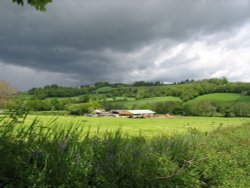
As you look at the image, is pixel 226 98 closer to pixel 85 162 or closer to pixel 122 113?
pixel 122 113

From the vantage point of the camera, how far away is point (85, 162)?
165 inches

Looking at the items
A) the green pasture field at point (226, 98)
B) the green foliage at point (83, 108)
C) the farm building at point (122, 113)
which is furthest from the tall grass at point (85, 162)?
the green foliage at point (83, 108)

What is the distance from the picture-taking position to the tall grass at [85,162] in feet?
12.2

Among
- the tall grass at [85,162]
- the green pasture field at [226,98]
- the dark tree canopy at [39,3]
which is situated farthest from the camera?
the green pasture field at [226,98]

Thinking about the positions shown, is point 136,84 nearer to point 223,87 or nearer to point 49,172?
point 223,87

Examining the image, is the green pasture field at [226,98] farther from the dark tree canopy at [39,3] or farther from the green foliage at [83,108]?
the dark tree canopy at [39,3]

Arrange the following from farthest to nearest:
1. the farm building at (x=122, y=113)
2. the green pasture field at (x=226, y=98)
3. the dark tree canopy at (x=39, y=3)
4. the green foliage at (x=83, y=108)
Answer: the green foliage at (x=83, y=108), the farm building at (x=122, y=113), the green pasture field at (x=226, y=98), the dark tree canopy at (x=39, y=3)

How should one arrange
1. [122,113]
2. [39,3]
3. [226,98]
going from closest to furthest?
[39,3] → [226,98] → [122,113]

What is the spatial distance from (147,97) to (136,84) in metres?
48.6

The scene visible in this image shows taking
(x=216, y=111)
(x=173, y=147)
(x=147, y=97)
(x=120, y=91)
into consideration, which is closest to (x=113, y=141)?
(x=173, y=147)

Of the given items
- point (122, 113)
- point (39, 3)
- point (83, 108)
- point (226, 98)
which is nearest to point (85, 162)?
point (39, 3)

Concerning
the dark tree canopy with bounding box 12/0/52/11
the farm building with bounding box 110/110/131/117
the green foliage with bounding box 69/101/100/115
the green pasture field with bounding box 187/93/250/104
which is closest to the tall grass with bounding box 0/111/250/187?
the dark tree canopy with bounding box 12/0/52/11

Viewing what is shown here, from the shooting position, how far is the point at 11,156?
3.74m

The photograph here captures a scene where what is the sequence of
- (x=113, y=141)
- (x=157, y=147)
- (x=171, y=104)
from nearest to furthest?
(x=113, y=141)
(x=157, y=147)
(x=171, y=104)
